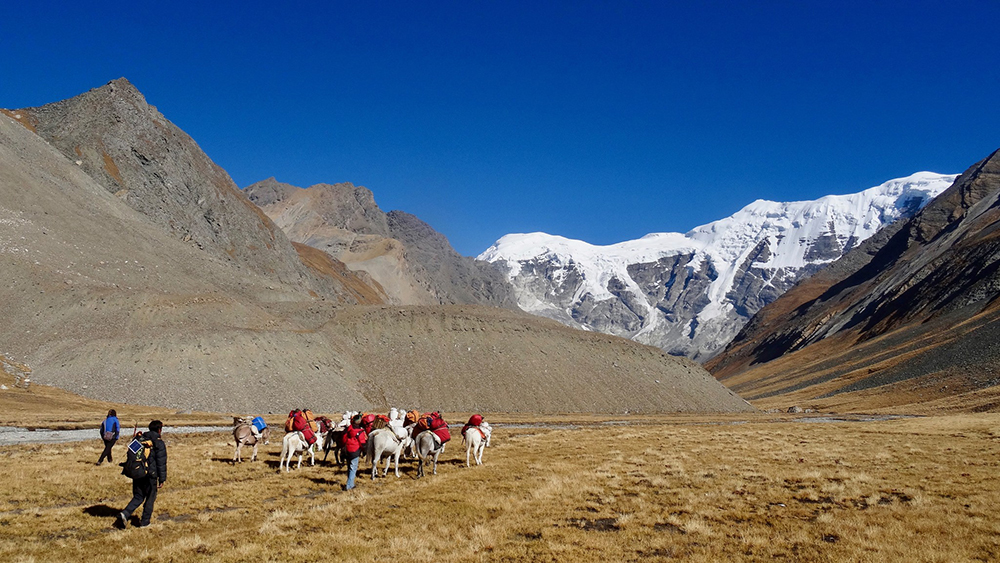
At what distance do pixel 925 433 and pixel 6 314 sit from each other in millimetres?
83020

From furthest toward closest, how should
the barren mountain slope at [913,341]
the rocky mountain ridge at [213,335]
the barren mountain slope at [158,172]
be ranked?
the barren mountain slope at [158,172] → the barren mountain slope at [913,341] → the rocky mountain ridge at [213,335]

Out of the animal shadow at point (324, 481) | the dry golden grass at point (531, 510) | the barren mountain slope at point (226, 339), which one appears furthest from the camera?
the barren mountain slope at point (226, 339)

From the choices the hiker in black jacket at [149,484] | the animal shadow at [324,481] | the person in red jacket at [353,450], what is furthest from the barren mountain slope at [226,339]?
the hiker in black jacket at [149,484]

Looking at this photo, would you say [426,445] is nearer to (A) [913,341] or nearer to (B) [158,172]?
(B) [158,172]

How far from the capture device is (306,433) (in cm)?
2445

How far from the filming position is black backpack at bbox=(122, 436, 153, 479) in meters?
13.9

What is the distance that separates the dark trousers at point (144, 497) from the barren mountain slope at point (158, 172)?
357 ft

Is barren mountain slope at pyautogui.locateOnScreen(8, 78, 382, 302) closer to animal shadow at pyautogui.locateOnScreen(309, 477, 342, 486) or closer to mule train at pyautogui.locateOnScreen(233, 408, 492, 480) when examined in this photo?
mule train at pyautogui.locateOnScreen(233, 408, 492, 480)

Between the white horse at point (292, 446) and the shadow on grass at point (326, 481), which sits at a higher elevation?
the white horse at point (292, 446)

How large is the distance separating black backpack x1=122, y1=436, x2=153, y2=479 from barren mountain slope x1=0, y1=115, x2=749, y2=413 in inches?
1872

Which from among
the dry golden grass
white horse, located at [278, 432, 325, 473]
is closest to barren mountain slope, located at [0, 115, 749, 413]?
the dry golden grass

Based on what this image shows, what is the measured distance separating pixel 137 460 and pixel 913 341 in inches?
5648

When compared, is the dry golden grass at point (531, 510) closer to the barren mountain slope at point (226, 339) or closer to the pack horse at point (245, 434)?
the pack horse at point (245, 434)

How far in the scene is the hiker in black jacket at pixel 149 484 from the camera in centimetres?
1411
